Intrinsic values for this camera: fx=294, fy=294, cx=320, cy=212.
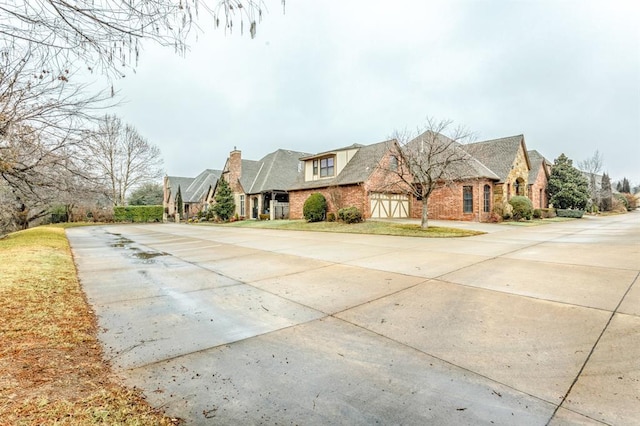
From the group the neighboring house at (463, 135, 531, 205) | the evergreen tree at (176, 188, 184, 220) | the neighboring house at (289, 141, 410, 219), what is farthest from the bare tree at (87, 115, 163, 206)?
the neighboring house at (463, 135, 531, 205)

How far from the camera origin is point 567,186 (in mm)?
29578

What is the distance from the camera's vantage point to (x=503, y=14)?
559cm

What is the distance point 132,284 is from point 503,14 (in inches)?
348

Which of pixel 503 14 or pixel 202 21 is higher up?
pixel 503 14

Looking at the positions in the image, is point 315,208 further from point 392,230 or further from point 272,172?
point 272,172

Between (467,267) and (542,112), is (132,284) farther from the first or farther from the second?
(542,112)

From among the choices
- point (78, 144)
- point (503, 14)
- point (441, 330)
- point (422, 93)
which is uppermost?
point (422, 93)

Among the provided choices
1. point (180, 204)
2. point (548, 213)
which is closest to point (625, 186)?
point (548, 213)

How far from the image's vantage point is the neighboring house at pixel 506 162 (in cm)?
2356

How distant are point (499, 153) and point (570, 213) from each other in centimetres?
1020

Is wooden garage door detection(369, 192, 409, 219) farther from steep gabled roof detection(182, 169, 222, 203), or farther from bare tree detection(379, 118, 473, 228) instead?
steep gabled roof detection(182, 169, 222, 203)

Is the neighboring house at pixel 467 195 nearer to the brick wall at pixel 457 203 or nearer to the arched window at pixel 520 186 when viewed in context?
the brick wall at pixel 457 203

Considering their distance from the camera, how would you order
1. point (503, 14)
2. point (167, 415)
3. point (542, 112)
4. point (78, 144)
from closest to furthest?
point (167, 415) → point (503, 14) → point (78, 144) → point (542, 112)

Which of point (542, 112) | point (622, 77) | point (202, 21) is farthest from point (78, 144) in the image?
point (542, 112)
